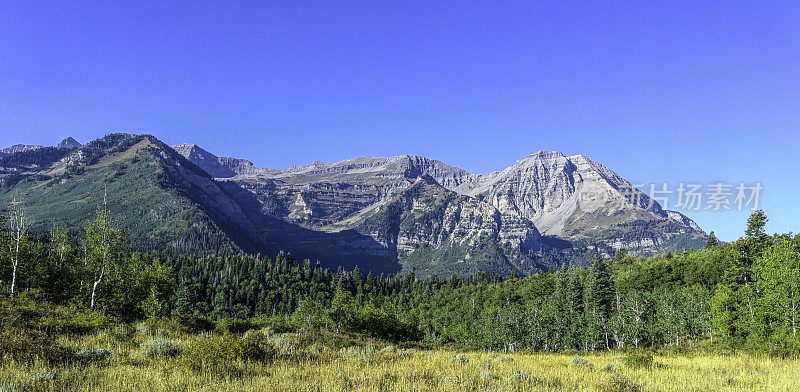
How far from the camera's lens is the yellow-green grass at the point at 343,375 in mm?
10234

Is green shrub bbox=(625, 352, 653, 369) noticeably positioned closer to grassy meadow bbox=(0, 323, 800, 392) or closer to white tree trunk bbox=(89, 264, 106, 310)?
grassy meadow bbox=(0, 323, 800, 392)

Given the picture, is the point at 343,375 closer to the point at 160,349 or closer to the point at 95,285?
the point at 160,349

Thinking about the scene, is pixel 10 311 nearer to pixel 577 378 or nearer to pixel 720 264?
pixel 577 378

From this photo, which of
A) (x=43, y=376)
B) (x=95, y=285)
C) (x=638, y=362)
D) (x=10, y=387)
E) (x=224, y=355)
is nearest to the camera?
(x=10, y=387)

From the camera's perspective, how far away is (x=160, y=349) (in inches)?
565

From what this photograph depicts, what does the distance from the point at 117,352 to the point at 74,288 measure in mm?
35817

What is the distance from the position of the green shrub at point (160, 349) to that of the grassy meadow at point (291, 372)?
3 centimetres

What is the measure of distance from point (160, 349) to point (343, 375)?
732 centimetres

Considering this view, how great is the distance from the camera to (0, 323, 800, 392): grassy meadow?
409 inches

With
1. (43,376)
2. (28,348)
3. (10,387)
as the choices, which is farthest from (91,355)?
(10,387)

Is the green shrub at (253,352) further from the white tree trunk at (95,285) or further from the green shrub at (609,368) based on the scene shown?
the white tree trunk at (95,285)

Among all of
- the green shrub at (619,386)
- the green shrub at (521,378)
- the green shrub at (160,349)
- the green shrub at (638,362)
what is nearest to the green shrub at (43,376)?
the green shrub at (160,349)

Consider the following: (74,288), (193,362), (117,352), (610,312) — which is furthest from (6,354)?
(610,312)

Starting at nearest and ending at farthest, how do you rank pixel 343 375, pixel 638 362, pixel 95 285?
pixel 343 375
pixel 638 362
pixel 95 285
